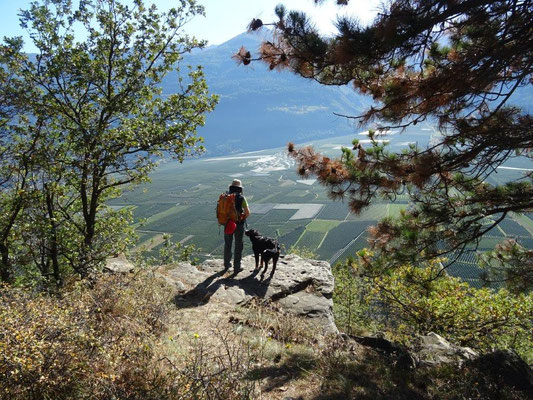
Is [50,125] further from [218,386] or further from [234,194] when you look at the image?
[218,386]

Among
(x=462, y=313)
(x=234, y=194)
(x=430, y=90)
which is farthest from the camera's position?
(x=462, y=313)

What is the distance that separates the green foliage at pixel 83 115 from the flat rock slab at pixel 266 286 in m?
2.34

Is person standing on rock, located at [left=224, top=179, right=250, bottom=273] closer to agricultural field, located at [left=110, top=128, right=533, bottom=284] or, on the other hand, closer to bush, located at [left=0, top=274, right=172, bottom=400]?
bush, located at [left=0, top=274, right=172, bottom=400]

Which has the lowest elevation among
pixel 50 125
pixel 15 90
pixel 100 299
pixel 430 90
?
pixel 100 299

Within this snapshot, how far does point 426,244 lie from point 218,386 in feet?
16.5

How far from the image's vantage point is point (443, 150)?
18.9 feet

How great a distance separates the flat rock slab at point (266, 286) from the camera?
7.86 meters

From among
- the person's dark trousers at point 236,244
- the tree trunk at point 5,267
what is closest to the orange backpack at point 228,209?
the person's dark trousers at point 236,244

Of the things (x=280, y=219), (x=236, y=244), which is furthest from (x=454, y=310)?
(x=280, y=219)

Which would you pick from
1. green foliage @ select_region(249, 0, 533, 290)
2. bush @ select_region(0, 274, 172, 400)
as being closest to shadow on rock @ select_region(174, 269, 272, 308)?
bush @ select_region(0, 274, 172, 400)

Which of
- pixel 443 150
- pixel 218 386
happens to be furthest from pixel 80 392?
pixel 443 150

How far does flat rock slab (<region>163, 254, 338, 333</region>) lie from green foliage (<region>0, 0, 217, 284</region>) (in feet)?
7.67

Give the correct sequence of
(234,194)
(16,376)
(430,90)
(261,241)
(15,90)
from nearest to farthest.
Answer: (16,376) → (430,90) → (15,90) → (234,194) → (261,241)

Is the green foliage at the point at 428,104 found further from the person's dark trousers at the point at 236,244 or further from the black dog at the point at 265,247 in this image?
the black dog at the point at 265,247
